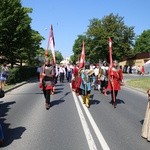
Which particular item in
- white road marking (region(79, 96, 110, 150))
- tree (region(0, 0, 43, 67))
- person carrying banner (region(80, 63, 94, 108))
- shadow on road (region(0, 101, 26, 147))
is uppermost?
tree (region(0, 0, 43, 67))

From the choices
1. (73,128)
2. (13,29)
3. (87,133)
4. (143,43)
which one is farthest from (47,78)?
(143,43)

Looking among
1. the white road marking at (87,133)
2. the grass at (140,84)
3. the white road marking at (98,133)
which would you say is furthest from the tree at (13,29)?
the white road marking at (98,133)

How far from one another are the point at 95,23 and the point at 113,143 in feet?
237

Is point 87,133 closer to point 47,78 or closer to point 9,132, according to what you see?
point 9,132

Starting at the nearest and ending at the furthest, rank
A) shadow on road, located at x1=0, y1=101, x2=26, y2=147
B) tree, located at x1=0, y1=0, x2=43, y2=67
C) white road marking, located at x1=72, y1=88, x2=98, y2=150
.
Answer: white road marking, located at x1=72, y1=88, x2=98, y2=150, shadow on road, located at x1=0, y1=101, x2=26, y2=147, tree, located at x1=0, y1=0, x2=43, y2=67

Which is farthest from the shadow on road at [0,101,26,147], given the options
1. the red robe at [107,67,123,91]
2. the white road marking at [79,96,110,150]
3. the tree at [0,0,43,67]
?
the tree at [0,0,43,67]

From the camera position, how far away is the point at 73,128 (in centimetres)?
1000

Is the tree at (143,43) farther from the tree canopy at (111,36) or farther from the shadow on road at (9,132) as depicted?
the shadow on road at (9,132)

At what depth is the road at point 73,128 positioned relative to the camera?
8.06m

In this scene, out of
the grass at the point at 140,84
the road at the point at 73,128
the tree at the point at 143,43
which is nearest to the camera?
the road at the point at 73,128

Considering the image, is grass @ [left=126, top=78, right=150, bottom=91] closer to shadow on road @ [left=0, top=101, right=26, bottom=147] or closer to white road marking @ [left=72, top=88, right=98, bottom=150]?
white road marking @ [left=72, top=88, right=98, bottom=150]

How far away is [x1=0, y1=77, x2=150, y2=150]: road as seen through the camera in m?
8.06

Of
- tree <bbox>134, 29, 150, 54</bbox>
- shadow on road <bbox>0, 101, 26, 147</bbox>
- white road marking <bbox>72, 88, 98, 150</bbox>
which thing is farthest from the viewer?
tree <bbox>134, 29, 150, 54</bbox>

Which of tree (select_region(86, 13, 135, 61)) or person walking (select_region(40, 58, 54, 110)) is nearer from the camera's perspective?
person walking (select_region(40, 58, 54, 110))
